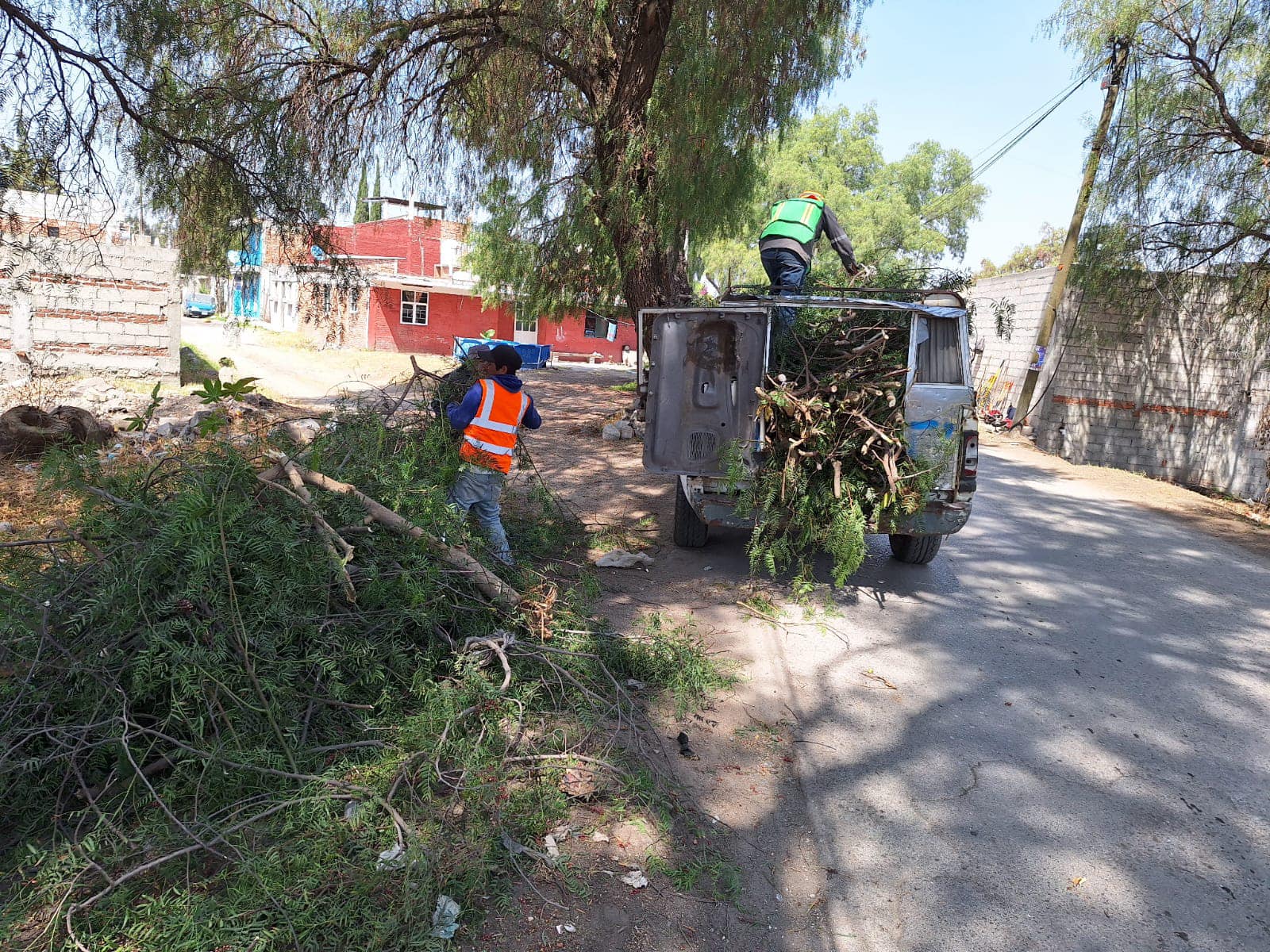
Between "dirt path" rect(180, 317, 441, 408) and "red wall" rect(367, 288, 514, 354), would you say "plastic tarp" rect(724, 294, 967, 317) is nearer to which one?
"dirt path" rect(180, 317, 441, 408)

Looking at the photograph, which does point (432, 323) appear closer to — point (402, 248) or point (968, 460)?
point (402, 248)

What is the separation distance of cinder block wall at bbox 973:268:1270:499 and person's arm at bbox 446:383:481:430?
44.2 feet

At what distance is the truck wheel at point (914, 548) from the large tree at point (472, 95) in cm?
512

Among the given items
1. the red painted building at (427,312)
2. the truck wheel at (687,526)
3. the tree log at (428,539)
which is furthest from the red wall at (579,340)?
the tree log at (428,539)

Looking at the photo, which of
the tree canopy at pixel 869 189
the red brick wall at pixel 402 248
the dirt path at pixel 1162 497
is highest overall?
the tree canopy at pixel 869 189

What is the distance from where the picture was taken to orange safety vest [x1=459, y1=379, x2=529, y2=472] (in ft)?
18.2

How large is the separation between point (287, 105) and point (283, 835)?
24.9 feet

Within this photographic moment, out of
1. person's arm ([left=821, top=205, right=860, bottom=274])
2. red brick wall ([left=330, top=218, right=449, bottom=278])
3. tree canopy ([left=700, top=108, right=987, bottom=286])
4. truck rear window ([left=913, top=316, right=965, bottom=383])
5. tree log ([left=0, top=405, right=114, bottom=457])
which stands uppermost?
tree canopy ([left=700, top=108, right=987, bottom=286])

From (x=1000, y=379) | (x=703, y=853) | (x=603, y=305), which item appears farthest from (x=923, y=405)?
(x=1000, y=379)

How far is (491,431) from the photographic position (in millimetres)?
5566

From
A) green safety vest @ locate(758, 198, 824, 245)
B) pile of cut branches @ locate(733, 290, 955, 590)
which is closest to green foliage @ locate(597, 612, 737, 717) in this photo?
pile of cut branches @ locate(733, 290, 955, 590)

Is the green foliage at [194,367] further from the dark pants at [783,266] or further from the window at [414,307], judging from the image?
the window at [414,307]

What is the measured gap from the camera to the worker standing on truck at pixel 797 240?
7938 millimetres

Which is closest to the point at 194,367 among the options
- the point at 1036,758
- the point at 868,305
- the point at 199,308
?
the point at 868,305
